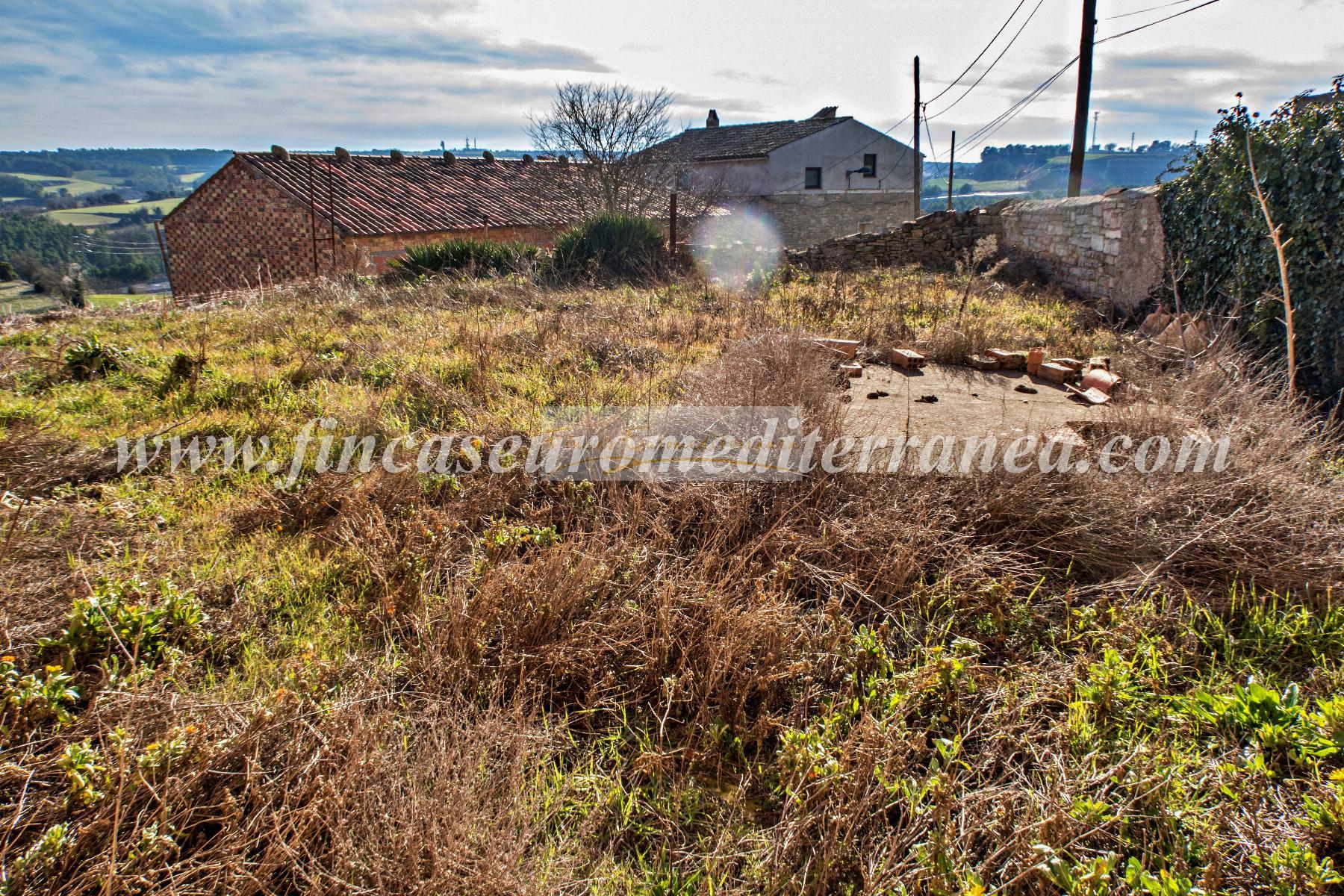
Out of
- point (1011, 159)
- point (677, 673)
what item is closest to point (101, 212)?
point (677, 673)

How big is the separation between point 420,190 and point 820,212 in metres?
15.1

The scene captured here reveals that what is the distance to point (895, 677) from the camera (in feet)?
7.64

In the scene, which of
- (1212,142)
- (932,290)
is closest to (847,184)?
(932,290)

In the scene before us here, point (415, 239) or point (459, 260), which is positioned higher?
point (415, 239)

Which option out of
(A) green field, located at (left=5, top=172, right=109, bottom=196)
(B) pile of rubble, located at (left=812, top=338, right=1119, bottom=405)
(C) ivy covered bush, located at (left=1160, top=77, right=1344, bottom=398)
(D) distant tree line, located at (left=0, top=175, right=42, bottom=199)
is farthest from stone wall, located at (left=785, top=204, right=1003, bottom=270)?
(A) green field, located at (left=5, top=172, right=109, bottom=196)

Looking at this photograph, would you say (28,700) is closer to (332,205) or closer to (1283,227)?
(1283,227)

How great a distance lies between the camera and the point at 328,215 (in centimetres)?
1630

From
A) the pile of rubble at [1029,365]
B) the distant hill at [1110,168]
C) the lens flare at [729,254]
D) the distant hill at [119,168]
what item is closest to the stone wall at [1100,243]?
the pile of rubble at [1029,365]

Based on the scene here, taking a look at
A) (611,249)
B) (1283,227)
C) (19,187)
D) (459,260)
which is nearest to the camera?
(1283,227)

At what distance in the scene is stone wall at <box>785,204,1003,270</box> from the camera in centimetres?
1236

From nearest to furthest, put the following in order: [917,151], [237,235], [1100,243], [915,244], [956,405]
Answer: [956,405], [1100,243], [915,244], [237,235], [917,151]

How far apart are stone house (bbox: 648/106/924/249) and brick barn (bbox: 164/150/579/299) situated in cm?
818

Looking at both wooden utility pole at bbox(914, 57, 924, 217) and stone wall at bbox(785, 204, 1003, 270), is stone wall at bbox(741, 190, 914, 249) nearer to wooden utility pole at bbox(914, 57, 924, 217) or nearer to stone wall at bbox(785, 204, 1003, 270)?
wooden utility pole at bbox(914, 57, 924, 217)

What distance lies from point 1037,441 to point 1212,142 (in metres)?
5.29
